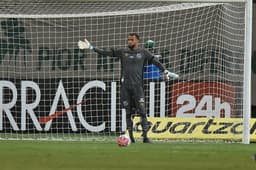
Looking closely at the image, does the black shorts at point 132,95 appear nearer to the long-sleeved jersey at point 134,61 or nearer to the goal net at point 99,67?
the long-sleeved jersey at point 134,61

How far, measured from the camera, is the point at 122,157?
819 centimetres

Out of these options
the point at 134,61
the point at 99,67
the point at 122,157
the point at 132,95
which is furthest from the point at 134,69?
the point at 99,67

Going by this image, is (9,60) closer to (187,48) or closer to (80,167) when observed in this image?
(187,48)

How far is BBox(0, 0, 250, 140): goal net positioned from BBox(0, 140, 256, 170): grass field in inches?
162

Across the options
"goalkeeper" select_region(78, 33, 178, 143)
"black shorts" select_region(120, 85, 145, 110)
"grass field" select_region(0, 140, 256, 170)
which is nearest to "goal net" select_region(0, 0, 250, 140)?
"goalkeeper" select_region(78, 33, 178, 143)

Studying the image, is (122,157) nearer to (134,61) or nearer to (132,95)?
(132,95)

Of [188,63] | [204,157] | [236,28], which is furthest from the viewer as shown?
[188,63]

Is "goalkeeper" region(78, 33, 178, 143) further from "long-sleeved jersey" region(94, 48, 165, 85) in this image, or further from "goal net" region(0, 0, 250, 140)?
"goal net" region(0, 0, 250, 140)

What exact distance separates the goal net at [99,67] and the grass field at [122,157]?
4103 mm

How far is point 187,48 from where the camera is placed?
45.5 feet

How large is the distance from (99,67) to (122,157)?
654 cm

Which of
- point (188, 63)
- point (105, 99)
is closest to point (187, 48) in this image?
point (188, 63)

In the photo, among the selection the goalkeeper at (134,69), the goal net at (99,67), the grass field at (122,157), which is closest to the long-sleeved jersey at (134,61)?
the goalkeeper at (134,69)

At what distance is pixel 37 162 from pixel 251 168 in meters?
2.46
